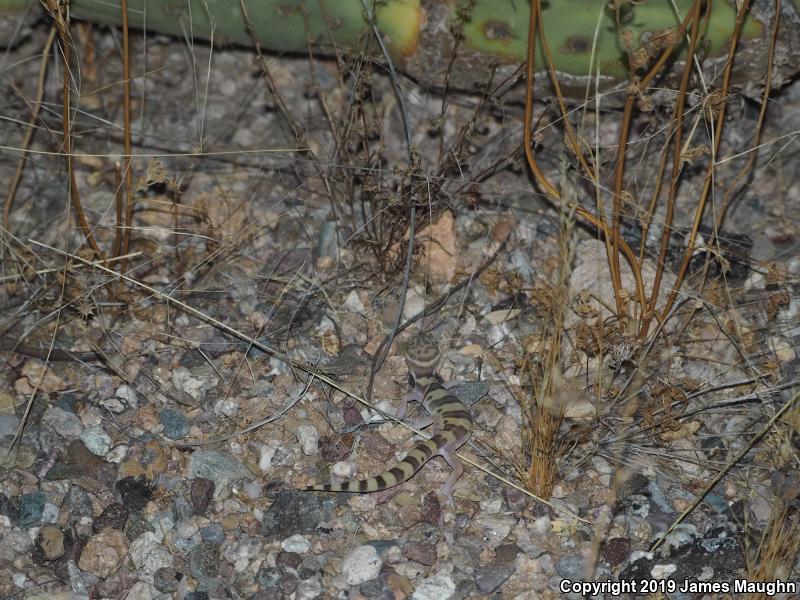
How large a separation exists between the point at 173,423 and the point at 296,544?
2.64 ft

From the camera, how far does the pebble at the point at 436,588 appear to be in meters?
3.11

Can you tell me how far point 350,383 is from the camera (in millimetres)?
3871

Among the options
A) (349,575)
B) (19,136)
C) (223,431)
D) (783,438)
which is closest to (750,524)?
(783,438)

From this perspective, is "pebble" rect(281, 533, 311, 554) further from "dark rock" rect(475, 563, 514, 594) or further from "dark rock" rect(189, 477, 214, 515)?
"dark rock" rect(475, 563, 514, 594)

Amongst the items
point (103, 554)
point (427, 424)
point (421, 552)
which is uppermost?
point (427, 424)

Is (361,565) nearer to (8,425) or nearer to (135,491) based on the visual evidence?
(135,491)

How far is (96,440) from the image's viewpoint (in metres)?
3.63

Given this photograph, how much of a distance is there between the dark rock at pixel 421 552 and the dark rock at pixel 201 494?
2.57ft

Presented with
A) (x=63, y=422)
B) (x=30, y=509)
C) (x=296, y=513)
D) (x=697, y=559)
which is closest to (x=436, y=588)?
(x=296, y=513)

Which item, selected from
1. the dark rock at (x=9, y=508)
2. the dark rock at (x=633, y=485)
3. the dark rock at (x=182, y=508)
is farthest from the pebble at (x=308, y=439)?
the dark rock at (x=633, y=485)

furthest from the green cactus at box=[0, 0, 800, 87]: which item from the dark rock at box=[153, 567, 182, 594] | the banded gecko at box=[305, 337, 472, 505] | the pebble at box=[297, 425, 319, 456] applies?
the dark rock at box=[153, 567, 182, 594]

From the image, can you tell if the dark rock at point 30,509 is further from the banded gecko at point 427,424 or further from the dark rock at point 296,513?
the banded gecko at point 427,424

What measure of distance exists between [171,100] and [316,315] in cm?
174

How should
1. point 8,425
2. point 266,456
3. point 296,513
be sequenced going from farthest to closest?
point 8,425 → point 266,456 → point 296,513
